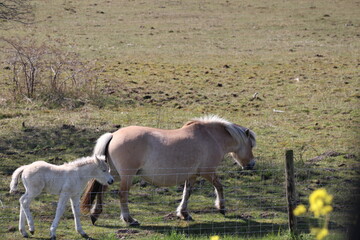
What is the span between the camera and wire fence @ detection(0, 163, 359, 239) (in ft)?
29.1

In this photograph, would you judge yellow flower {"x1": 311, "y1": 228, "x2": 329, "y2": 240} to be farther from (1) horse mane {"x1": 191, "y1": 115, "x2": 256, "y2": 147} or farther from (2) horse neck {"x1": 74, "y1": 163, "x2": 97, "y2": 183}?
(1) horse mane {"x1": 191, "y1": 115, "x2": 256, "y2": 147}

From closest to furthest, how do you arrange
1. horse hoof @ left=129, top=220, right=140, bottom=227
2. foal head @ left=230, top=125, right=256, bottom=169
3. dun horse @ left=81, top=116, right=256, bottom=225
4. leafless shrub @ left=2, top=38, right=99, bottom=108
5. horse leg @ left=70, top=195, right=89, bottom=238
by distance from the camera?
1. horse leg @ left=70, top=195, right=89, bottom=238
2. horse hoof @ left=129, top=220, right=140, bottom=227
3. dun horse @ left=81, top=116, right=256, bottom=225
4. foal head @ left=230, top=125, right=256, bottom=169
5. leafless shrub @ left=2, top=38, right=99, bottom=108

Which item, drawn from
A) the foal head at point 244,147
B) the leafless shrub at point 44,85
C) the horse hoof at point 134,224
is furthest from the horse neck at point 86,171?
the leafless shrub at point 44,85

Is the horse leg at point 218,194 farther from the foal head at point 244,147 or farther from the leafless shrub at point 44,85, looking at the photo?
the leafless shrub at point 44,85

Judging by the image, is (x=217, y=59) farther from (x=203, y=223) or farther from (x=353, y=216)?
(x=353, y=216)

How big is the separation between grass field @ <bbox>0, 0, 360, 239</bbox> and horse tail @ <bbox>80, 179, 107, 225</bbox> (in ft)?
0.66

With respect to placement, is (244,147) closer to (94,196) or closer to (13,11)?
(94,196)

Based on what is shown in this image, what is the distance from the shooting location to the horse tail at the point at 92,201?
9.06 metres

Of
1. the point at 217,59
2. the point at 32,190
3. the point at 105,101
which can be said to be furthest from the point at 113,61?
the point at 32,190

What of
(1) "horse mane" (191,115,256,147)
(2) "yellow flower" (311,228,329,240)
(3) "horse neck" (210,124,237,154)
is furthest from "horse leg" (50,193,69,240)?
(2) "yellow flower" (311,228,329,240)

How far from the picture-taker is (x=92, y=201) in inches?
361

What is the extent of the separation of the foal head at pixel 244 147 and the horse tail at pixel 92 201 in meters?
2.67

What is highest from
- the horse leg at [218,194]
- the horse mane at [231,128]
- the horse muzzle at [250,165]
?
the horse mane at [231,128]

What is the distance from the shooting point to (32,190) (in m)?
8.07
